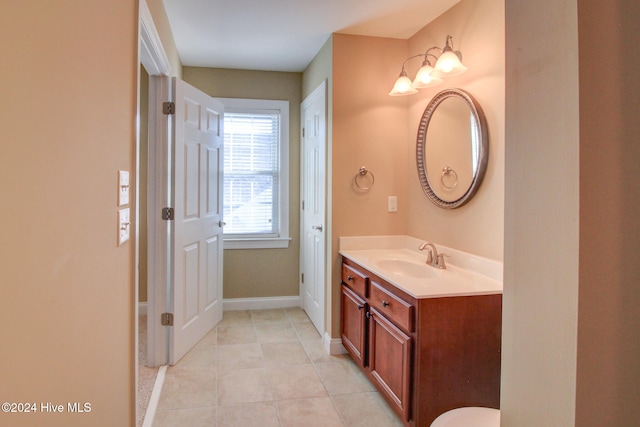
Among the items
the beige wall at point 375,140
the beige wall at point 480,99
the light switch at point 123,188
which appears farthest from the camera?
the beige wall at point 375,140

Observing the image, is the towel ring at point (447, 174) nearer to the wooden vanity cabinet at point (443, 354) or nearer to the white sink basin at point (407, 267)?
the white sink basin at point (407, 267)

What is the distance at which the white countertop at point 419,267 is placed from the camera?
194cm

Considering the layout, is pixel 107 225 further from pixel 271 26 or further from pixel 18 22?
pixel 271 26

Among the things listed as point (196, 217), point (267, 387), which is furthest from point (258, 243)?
point (267, 387)

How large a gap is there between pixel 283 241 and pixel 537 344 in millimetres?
→ 3500

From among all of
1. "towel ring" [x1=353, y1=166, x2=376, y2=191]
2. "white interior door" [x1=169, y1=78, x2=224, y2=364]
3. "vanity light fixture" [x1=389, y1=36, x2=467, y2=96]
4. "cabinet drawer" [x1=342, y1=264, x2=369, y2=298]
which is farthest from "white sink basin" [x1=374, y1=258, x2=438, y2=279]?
"white interior door" [x1=169, y1=78, x2=224, y2=364]

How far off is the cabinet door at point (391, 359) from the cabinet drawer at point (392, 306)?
0.04 m

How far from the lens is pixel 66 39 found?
0.85m

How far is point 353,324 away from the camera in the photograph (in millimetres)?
2738

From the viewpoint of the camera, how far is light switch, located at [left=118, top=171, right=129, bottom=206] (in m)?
1.32

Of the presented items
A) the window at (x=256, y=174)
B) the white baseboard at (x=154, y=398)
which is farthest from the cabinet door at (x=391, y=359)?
the window at (x=256, y=174)

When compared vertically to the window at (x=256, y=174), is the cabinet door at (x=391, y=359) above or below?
below

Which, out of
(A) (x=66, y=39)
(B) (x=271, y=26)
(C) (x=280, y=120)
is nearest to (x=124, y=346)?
(A) (x=66, y=39)

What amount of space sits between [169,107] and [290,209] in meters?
1.77
